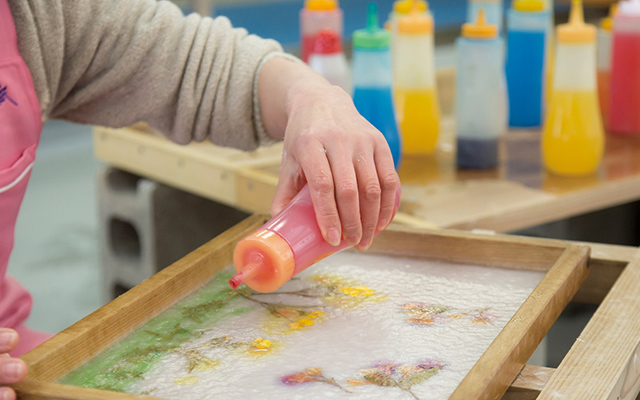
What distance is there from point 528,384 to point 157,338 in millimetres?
336

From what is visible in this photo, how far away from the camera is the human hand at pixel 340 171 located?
74cm

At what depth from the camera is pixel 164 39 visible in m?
1.05

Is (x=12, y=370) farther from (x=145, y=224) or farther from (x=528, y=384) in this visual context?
(x=145, y=224)

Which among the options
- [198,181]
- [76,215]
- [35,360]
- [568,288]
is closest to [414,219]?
[568,288]

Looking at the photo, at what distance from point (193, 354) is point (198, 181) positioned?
877 millimetres

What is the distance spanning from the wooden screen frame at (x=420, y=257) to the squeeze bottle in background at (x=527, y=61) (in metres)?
0.88

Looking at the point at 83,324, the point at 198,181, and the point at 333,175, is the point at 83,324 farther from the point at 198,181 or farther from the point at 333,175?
the point at 198,181

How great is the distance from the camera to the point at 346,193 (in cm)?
74

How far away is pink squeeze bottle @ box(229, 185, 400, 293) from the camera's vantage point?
73cm

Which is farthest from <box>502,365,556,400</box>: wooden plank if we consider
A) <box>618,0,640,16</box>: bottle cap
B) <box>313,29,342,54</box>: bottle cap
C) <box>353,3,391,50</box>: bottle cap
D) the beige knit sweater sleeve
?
<box>618,0,640,16</box>: bottle cap

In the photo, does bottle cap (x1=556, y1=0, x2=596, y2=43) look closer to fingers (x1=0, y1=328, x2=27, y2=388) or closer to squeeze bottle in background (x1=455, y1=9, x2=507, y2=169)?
squeeze bottle in background (x1=455, y1=9, x2=507, y2=169)

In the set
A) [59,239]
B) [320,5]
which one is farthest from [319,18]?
[59,239]

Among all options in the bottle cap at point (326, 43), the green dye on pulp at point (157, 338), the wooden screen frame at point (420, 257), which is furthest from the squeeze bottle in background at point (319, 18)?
the green dye on pulp at point (157, 338)

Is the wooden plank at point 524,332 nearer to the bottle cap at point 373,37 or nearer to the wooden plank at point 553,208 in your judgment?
the wooden plank at point 553,208
